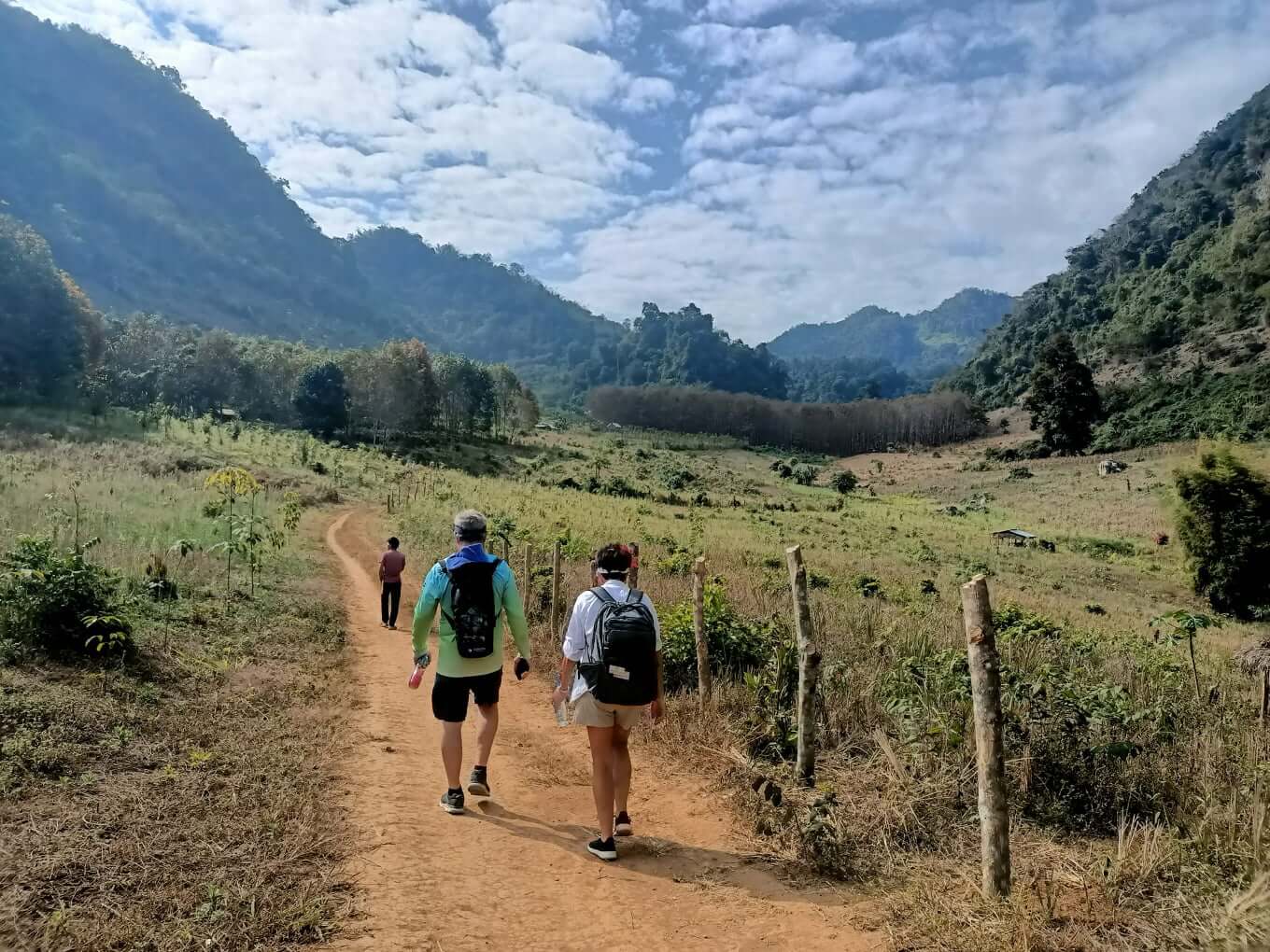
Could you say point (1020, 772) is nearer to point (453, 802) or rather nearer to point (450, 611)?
point (453, 802)

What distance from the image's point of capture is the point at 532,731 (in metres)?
7.55

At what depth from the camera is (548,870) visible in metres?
4.66

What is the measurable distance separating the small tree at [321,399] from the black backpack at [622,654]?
6272 centimetres

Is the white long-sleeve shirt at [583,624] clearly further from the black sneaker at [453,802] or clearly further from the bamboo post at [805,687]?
the bamboo post at [805,687]

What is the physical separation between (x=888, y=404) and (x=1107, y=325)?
41.9m

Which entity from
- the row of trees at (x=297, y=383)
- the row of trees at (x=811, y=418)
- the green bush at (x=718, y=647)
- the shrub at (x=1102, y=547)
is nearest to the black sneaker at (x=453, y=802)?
the green bush at (x=718, y=647)

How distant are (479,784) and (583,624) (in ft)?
6.01

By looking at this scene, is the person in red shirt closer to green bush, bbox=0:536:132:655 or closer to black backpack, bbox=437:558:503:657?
green bush, bbox=0:536:132:655

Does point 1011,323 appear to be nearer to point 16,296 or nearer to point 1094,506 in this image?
point 1094,506

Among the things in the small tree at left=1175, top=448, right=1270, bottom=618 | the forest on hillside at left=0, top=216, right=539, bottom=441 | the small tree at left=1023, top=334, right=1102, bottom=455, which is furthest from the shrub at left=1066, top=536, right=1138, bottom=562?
the forest on hillside at left=0, top=216, right=539, bottom=441

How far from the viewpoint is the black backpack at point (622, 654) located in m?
4.61

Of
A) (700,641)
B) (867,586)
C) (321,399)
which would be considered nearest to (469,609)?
(700,641)

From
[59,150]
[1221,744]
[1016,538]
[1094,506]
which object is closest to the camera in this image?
[1221,744]

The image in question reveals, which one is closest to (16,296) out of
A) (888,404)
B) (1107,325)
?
(888,404)
